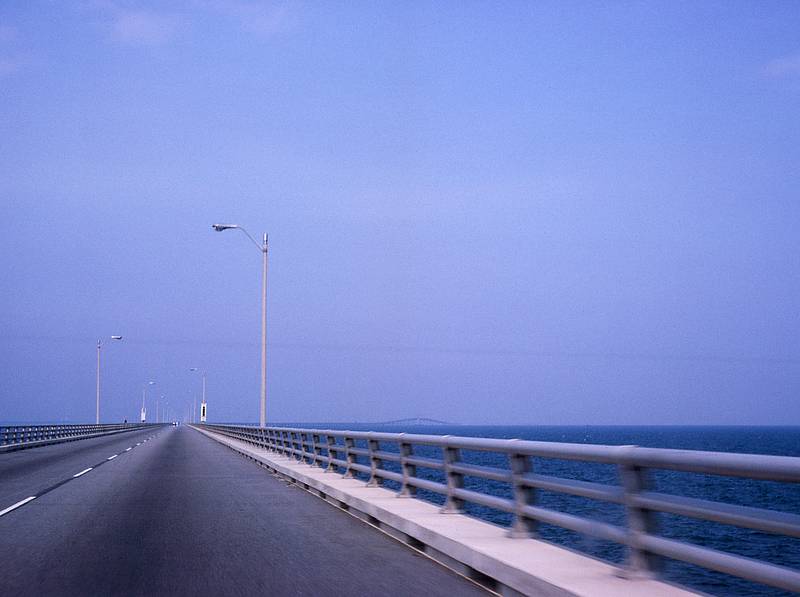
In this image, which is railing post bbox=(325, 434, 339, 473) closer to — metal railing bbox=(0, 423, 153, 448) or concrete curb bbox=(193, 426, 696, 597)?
concrete curb bbox=(193, 426, 696, 597)

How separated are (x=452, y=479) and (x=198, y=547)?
3.11m

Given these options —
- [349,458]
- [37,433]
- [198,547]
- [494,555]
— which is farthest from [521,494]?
[37,433]

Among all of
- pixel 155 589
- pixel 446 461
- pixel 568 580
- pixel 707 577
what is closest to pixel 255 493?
pixel 446 461

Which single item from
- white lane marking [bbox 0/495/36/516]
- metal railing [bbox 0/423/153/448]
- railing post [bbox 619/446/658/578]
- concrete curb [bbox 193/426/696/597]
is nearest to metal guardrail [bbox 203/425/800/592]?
railing post [bbox 619/446/658/578]

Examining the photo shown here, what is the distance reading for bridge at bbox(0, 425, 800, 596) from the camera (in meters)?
6.50

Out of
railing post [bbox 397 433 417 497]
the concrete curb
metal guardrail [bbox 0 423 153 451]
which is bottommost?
metal guardrail [bbox 0 423 153 451]

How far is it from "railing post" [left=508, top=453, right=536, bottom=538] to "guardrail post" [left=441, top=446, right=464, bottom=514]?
83.5 inches

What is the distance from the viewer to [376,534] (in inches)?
476

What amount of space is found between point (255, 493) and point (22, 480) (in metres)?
6.75

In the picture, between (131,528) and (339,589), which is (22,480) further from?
(339,589)

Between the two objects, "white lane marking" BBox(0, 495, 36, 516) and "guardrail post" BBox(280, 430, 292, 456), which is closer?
"white lane marking" BBox(0, 495, 36, 516)

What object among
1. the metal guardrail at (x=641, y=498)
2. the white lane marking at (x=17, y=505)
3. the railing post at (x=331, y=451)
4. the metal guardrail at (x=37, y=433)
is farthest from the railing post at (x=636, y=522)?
the metal guardrail at (x=37, y=433)

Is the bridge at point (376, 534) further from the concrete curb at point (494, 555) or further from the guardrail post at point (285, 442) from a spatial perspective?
the guardrail post at point (285, 442)

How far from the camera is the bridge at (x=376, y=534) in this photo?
650 centimetres
